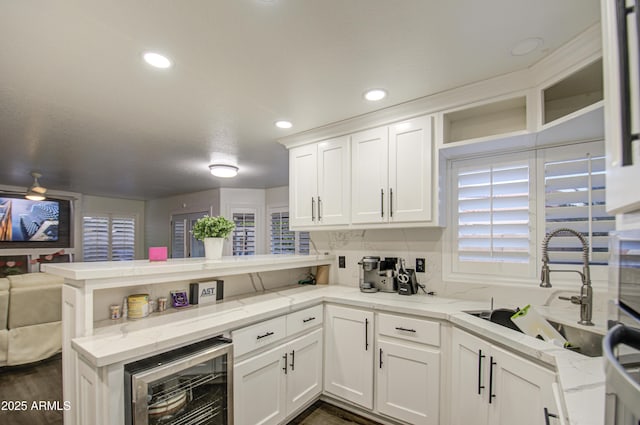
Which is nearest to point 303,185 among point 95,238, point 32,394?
point 32,394

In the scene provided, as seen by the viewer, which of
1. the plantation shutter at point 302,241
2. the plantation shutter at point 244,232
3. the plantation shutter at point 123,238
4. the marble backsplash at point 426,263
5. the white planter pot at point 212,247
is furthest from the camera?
the plantation shutter at point 123,238

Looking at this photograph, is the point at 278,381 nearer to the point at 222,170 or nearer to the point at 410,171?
the point at 410,171

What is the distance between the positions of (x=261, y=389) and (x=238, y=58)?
2.05 meters

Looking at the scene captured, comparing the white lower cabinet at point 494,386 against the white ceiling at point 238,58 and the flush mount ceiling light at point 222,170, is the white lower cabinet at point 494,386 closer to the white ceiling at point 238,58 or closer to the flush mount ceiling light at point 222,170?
the white ceiling at point 238,58

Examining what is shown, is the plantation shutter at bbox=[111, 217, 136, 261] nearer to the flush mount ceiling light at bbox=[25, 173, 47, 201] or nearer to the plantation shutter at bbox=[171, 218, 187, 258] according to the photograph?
the plantation shutter at bbox=[171, 218, 187, 258]

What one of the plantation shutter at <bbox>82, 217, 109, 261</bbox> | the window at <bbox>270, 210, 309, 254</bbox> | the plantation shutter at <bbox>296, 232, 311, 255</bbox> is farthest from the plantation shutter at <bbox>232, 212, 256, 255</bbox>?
the plantation shutter at <bbox>82, 217, 109, 261</bbox>

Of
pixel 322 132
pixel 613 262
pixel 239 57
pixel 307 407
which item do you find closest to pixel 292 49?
pixel 239 57

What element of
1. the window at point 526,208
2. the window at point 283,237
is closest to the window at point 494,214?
the window at point 526,208

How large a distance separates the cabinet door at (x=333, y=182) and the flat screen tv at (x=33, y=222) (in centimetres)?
636

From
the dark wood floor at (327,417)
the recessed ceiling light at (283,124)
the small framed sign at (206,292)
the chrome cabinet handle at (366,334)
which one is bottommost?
the dark wood floor at (327,417)

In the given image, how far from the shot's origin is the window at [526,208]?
6.18 feet

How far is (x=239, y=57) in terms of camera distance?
66.6 inches

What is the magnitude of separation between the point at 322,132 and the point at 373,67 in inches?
43.5

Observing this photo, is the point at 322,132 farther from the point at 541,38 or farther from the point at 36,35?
the point at 36,35
